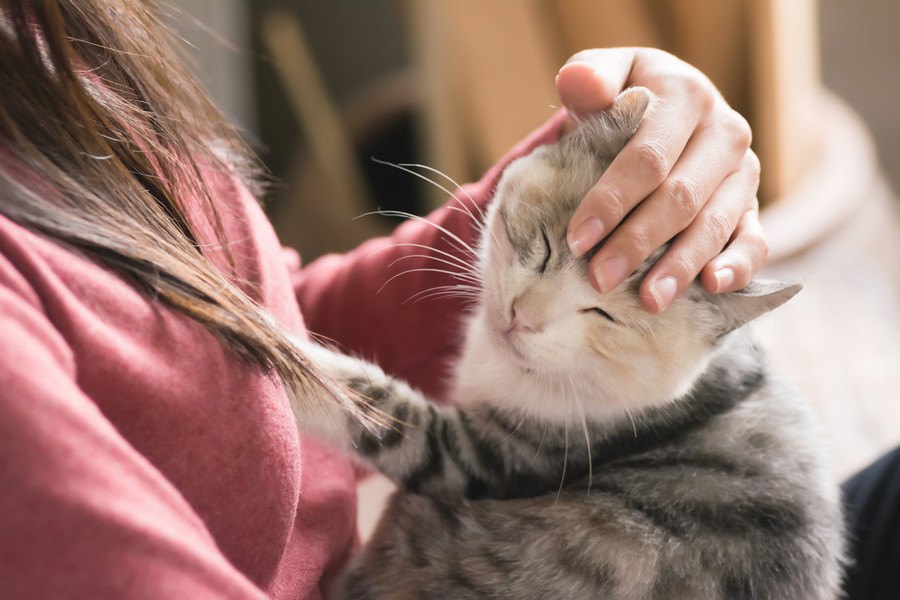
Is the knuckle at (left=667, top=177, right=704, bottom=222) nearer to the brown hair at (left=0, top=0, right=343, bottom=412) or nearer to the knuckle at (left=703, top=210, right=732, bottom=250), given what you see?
the knuckle at (left=703, top=210, right=732, bottom=250)

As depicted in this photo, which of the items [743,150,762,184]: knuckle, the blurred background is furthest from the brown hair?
the blurred background

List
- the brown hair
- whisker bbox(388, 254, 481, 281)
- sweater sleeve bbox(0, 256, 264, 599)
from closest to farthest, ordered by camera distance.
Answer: sweater sleeve bbox(0, 256, 264, 599) → the brown hair → whisker bbox(388, 254, 481, 281)

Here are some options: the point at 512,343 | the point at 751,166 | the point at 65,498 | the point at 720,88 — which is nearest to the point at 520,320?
the point at 512,343

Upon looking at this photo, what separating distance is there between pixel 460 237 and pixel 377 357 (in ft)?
0.59

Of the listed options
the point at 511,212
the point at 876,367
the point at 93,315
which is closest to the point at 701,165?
the point at 511,212

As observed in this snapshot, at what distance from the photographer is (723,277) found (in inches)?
30.9

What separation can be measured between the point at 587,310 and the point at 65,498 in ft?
1.83

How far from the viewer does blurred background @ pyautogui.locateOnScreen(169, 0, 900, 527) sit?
1.87 metres

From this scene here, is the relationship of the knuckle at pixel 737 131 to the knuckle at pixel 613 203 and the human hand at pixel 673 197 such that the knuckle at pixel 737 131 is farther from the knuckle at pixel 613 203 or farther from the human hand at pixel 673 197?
A: the knuckle at pixel 613 203

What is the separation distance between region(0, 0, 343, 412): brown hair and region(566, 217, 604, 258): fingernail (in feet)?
0.85

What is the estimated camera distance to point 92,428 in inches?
18.7

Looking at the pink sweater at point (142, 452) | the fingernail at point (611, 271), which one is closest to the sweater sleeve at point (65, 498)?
the pink sweater at point (142, 452)

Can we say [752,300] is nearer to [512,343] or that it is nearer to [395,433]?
[512,343]

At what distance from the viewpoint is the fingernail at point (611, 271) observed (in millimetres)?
775
